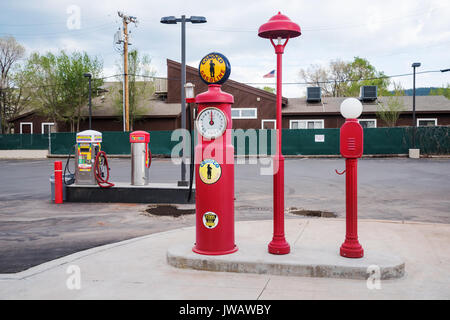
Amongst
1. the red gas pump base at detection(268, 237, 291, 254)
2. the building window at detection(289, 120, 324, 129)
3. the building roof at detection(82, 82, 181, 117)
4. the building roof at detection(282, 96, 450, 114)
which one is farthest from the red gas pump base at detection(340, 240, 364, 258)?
the building roof at detection(82, 82, 181, 117)

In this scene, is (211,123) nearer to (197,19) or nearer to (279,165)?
(279,165)

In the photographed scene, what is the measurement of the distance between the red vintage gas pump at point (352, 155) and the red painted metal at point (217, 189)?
1.43 meters

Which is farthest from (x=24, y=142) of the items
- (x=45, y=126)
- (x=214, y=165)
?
(x=214, y=165)

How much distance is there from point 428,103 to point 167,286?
4062 centimetres

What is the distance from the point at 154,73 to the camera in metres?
42.0

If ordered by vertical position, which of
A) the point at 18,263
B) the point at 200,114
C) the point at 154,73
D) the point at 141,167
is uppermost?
the point at 154,73

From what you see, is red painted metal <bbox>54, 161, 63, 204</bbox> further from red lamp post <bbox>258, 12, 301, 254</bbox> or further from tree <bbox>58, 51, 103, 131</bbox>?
tree <bbox>58, 51, 103, 131</bbox>

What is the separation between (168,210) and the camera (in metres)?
10.2

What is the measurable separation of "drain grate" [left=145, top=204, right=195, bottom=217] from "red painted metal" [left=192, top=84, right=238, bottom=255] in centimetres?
403

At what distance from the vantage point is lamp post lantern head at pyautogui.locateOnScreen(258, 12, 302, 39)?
5371 mm

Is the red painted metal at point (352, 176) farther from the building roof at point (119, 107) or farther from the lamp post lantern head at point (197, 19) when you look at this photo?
the building roof at point (119, 107)

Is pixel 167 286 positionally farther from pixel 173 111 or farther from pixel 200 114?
pixel 173 111

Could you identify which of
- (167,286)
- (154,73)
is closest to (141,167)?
(167,286)

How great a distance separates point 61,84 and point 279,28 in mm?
38398
